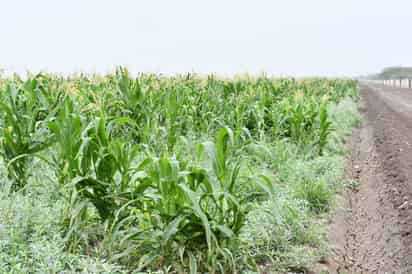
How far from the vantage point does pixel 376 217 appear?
5.02 m

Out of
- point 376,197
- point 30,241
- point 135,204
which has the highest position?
point 135,204

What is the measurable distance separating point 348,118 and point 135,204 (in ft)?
34.2

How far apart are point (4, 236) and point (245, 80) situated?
33.2ft

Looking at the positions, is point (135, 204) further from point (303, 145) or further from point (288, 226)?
point (303, 145)

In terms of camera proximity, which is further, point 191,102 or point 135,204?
point 191,102

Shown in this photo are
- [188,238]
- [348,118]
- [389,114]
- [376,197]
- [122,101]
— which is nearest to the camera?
[188,238]

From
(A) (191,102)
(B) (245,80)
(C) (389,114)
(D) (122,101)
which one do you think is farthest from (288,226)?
(C) (389,114)

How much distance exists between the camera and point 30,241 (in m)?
3.20

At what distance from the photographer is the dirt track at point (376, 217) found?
3902 mm

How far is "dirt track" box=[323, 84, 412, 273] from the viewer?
390 centimetres

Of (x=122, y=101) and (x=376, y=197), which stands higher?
(x=122, y=101)

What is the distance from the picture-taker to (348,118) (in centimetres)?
1261

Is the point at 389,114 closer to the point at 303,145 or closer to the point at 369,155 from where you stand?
the point at 369,155

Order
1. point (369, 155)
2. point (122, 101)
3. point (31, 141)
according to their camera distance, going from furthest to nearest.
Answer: point (369, 155) < point (122, 101) < point (31, 141)
